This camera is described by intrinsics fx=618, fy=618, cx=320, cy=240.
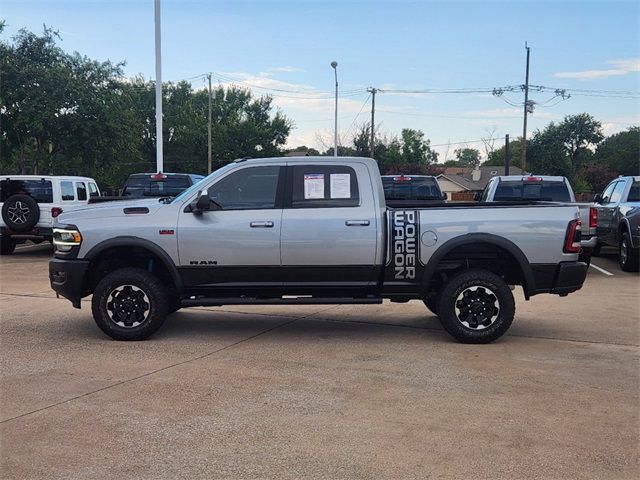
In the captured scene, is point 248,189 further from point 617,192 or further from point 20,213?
point 617,192

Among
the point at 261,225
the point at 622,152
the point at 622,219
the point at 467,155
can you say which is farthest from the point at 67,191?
the point at 467,155

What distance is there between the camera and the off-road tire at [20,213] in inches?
551

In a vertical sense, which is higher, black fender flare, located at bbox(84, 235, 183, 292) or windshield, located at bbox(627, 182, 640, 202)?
windshield, located at bbox(627, 182, 640, 202)

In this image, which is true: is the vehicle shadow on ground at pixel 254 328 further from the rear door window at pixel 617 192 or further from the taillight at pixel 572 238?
the rear door window at pixel 617 192

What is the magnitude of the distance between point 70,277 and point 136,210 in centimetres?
100

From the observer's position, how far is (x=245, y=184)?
264 inches

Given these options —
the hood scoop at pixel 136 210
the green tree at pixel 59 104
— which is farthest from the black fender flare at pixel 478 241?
the green tree at pixel 59 104

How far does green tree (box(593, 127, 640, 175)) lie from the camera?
66.2 m

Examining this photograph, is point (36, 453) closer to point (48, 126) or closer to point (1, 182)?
point (1, 182)

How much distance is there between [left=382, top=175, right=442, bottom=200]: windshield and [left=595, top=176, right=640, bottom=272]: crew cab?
11.9ft

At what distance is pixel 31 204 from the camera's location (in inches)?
552

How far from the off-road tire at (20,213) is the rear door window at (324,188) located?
9.59 m

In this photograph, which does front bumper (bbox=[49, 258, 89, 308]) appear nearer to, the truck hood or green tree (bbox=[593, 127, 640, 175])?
the truck hood

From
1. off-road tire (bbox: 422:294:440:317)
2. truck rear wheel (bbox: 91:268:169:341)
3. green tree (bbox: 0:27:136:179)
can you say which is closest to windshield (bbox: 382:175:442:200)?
off-road tire (bbox: 422:294:440:317)
